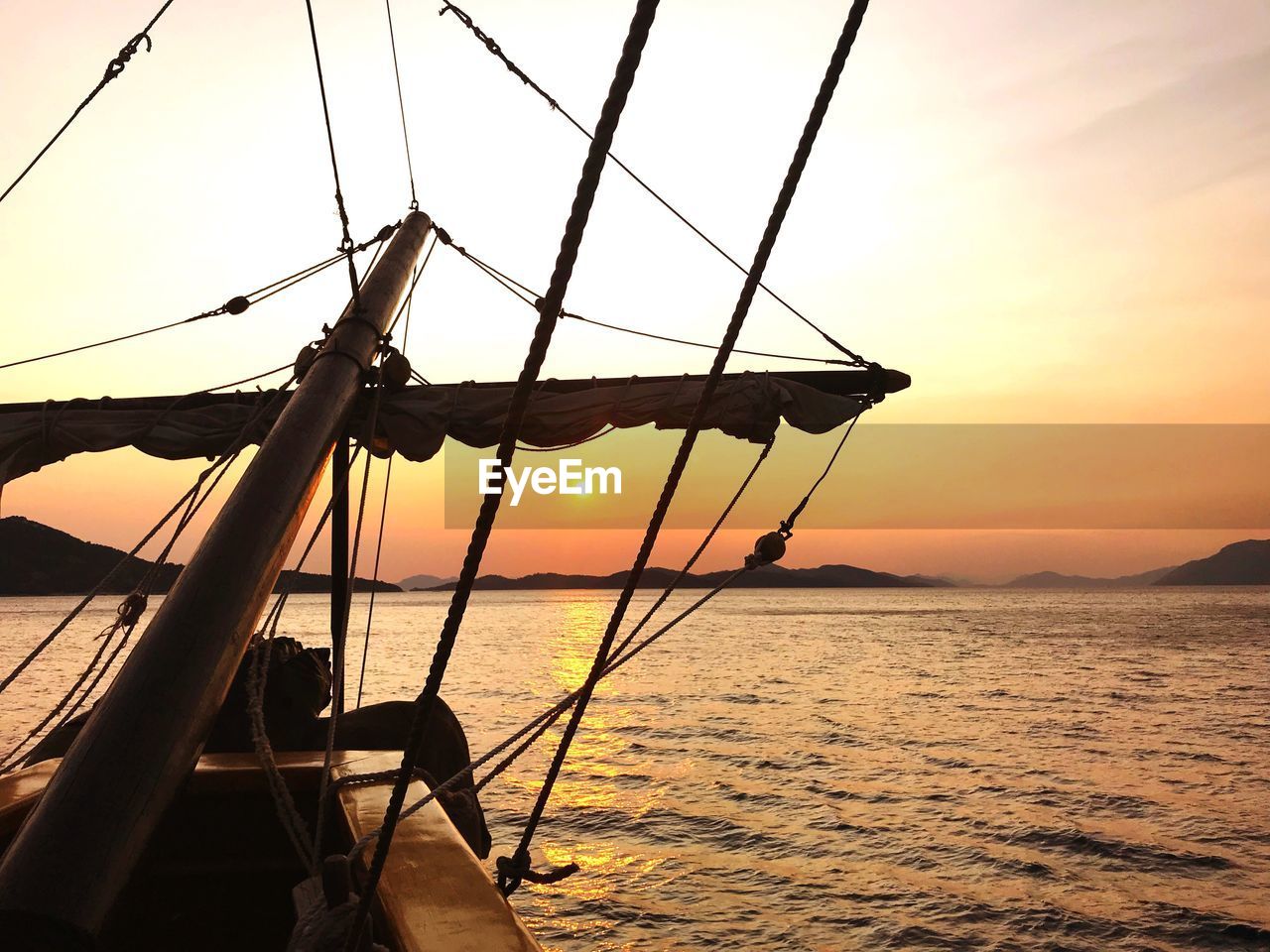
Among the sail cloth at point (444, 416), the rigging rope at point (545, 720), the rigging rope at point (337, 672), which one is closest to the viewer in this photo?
the rigging rope at point (337, 672)

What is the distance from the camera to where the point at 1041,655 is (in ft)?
213

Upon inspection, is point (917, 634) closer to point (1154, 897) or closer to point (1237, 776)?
point (1237, 776)

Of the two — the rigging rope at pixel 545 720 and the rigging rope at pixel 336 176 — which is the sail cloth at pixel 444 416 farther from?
the rigging rope at pixel 336 176

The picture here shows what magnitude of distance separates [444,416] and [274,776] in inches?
223

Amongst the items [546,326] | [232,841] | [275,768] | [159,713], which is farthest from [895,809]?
[546,326]

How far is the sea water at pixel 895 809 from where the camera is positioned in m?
12.2

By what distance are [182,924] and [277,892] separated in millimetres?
433

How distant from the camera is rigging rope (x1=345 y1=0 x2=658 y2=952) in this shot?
177cm

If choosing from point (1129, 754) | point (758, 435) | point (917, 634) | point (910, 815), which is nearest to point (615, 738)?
point (910, 815)

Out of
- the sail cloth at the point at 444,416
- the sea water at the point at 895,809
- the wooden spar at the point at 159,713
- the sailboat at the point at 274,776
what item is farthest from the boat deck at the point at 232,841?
the sea water at the point at 895,809

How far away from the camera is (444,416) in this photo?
8977 millimetres

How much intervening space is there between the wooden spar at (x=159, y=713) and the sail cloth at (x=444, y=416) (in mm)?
4780

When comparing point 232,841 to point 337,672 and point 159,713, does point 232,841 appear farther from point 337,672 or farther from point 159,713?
point 159,713

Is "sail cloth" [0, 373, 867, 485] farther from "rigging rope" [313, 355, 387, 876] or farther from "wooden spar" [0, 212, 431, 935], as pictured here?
"wooden spar" [0, 212, 431, 935]
